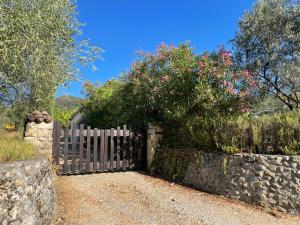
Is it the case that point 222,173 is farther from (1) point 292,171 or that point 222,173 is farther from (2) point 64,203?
(2) point 64,203

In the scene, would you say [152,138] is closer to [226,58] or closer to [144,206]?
[226,58]

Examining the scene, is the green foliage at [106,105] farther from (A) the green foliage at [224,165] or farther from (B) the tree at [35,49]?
(A) the green foliage at [224,165]

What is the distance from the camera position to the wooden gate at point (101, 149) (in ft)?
34.7

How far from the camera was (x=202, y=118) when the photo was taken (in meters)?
10.1

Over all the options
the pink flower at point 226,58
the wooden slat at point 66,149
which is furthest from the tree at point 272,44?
the wooden slat at point 66,149

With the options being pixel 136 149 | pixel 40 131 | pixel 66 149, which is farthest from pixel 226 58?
pixel 40 131

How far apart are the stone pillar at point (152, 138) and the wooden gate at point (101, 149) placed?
1.72 ft

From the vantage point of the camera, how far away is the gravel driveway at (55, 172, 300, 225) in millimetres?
6547

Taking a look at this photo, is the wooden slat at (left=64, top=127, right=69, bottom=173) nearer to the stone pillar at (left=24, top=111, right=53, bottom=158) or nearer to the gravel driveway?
the stone pillar at (left=24, top=111, right=53, bottom=158)

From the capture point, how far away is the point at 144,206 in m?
7.47

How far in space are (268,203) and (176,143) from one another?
4.03 meters

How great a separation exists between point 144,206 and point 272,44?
8.46 metres

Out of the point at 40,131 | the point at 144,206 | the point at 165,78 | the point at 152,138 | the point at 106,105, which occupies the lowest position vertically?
the point at 144,206

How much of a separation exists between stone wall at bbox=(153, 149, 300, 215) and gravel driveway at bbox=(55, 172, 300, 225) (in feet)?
1.08
